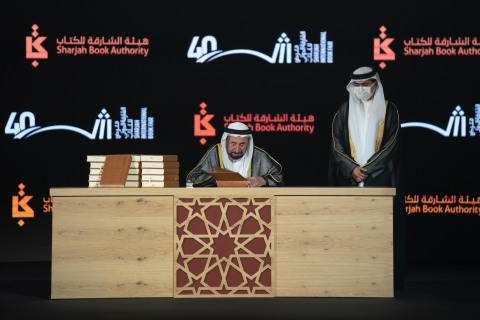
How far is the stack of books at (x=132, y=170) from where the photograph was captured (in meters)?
7.32

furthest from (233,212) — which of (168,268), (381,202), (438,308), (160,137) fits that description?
(160,137)

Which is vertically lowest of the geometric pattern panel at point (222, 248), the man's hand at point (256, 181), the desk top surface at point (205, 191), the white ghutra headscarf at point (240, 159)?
the geometric pattern panel at point (222, 248)

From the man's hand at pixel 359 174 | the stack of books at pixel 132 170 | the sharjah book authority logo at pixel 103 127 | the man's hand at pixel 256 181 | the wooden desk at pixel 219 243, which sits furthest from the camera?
Result: the sharjah book authority logo at pixel 103 127

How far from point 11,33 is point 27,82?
49cm

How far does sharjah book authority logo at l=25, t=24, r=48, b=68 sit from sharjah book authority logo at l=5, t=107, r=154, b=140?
0.53 meters

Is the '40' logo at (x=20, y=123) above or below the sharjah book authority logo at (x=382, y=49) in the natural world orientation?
below

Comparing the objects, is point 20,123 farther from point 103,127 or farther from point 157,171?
point 157,171

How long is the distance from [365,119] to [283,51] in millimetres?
1934

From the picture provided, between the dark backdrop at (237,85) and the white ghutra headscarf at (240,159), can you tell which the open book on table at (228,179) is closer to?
the white ghutra headscarf at (240,159)

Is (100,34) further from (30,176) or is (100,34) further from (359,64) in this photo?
(359,64)

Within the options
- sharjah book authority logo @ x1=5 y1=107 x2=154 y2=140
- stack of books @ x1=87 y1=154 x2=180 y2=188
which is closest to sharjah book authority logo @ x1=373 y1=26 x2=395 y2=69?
sharjah book authority logo @ x1=5 y1=107 x2=154 y2=140

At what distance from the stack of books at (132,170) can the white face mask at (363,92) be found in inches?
66.6

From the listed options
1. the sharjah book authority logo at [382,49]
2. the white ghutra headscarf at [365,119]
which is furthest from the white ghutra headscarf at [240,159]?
the sharjah book authority logo at [382,49]

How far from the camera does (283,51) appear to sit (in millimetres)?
9906
